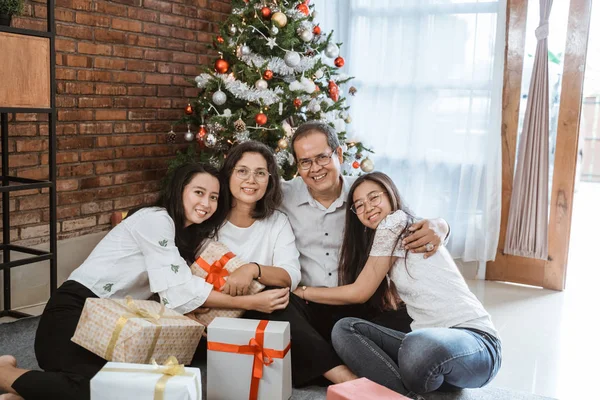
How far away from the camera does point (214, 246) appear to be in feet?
8.21

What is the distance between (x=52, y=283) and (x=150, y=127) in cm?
136

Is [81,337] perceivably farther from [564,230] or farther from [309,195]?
[564,230]

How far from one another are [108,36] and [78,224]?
111cm

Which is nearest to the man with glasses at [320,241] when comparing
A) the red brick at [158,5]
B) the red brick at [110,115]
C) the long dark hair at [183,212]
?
the long dark hair at [183,212]

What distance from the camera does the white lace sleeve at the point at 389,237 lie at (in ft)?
7.67

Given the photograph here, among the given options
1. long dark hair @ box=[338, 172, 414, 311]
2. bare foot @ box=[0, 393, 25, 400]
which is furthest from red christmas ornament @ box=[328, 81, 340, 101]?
bare foot @ box=[0, 393, 25, 400]

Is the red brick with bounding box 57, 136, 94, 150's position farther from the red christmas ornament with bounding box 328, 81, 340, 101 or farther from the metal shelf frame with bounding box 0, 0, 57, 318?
the red christmas ornament with bounding box 328, 81, 340, 101

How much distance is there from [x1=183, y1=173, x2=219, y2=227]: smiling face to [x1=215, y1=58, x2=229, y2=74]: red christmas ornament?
5.08 feet

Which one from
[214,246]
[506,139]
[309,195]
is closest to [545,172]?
[506,139]

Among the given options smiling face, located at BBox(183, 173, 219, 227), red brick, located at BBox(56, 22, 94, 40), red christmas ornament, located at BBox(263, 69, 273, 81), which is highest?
red brick, located at BBox(56, 22, 94, 40)

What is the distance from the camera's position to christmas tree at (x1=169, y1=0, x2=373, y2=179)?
3.77m

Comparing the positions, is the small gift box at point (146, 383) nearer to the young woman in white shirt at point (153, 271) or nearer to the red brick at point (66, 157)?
the young woman in white shirt at point (153, 271)

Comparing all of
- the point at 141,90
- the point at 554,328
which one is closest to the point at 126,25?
the point at 141,90

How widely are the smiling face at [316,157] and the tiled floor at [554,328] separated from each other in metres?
1.11
